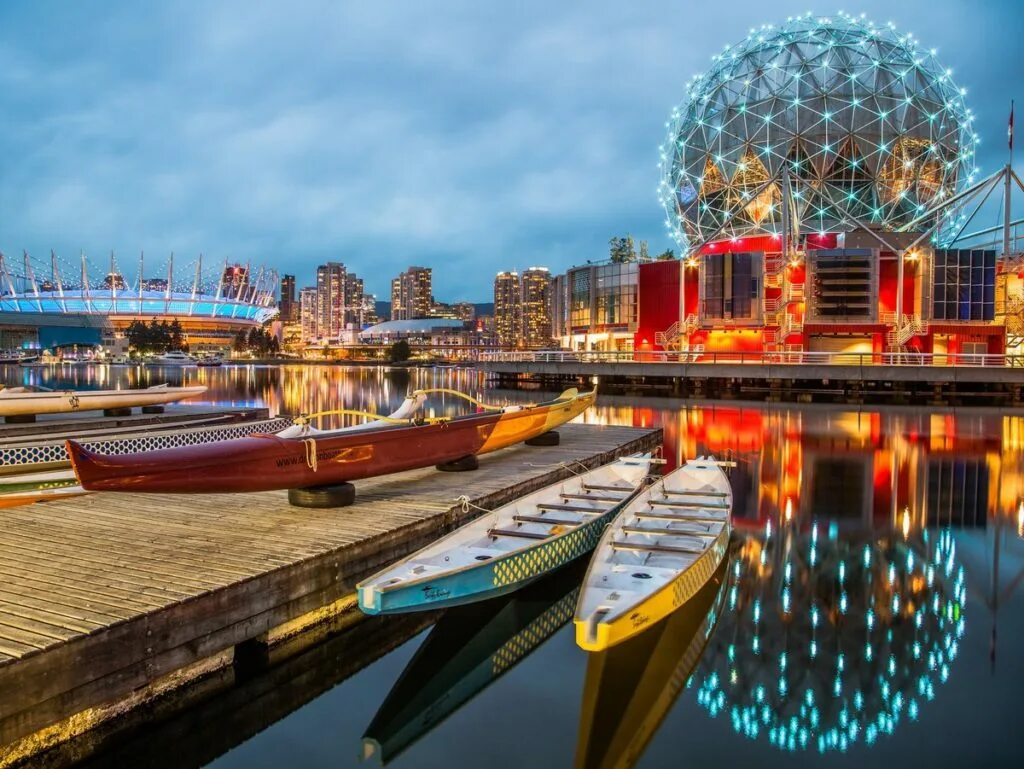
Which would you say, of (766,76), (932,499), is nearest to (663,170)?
(766,76)

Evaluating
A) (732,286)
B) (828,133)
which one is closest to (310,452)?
(732,286)

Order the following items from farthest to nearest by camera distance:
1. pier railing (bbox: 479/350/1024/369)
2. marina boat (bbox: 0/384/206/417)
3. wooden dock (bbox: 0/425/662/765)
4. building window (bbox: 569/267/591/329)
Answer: building window (bbox: 569/267/591/329) < pier railing (bbox: 479/350/1024/369) < marina boat (bbox: 0/384/206/417) < wooden dock (bbox: 0/425/662/765)

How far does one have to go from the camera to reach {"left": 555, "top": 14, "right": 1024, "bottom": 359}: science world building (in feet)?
186

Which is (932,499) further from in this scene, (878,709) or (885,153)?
(885,153)

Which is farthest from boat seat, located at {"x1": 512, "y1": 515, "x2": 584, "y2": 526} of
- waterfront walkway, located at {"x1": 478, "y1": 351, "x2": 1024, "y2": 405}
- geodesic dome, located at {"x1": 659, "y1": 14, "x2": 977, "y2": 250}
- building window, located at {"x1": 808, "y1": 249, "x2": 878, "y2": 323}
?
geodesic dome, located at {"x1": 659, "y1": 14, "x2": 977, "y2": 250}

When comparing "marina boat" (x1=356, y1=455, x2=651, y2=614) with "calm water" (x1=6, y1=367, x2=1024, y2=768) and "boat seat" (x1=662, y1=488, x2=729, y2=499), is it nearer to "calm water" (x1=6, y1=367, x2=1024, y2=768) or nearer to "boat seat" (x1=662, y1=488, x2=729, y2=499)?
"boat seat" (x1=662, y1=488, x2=729, y2=499)

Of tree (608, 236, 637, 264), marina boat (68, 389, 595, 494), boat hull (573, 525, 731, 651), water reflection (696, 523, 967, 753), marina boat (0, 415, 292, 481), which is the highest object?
tree (608, 236, 637, 264)

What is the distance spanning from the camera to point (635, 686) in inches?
312

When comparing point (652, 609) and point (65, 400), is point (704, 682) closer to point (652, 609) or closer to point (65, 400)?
point (652, 609)

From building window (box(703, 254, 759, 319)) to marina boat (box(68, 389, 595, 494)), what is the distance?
46.4 metres

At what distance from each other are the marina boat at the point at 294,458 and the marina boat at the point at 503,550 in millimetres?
2593

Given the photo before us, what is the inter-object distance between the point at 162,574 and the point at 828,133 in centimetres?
6609

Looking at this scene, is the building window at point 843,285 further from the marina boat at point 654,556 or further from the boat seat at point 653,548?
the boat seat at point 653,548

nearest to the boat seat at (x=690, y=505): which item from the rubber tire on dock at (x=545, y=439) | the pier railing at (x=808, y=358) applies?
the rubber tire on dock at (x=545, y=439)
